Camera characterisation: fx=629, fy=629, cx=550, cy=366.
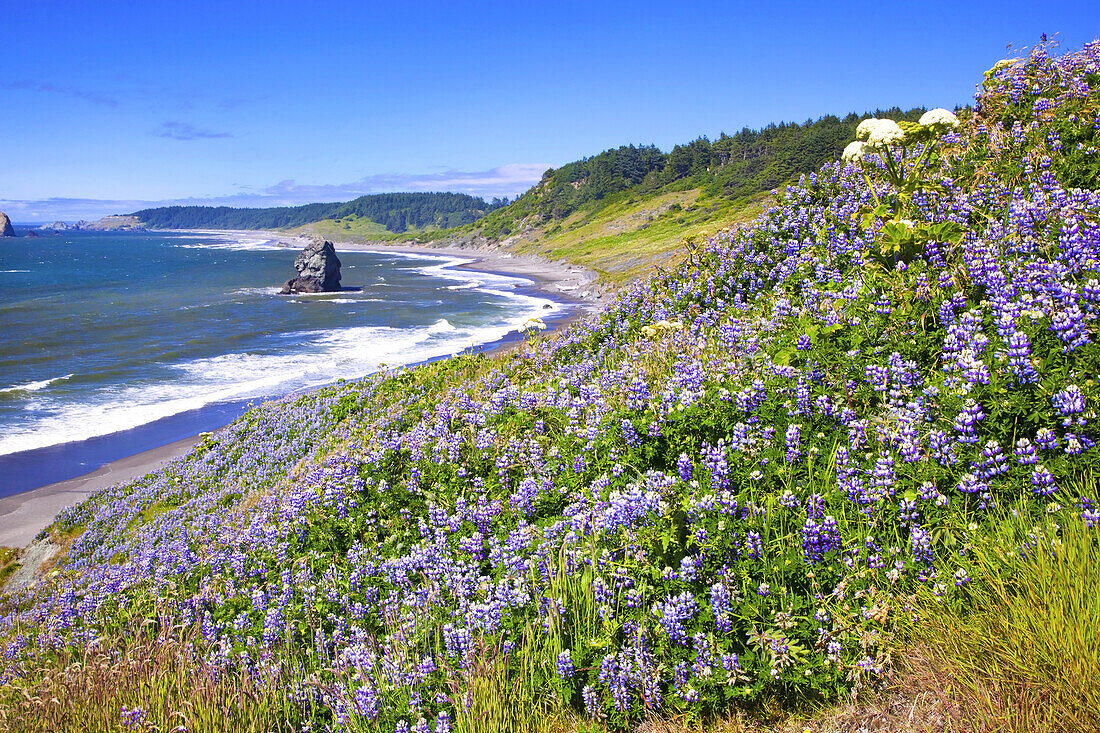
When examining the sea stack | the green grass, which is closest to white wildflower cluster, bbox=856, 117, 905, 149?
the green grass

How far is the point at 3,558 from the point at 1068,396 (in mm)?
19919

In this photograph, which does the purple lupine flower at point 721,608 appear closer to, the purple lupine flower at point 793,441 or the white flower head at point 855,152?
the purple lupine flower at point 793,441

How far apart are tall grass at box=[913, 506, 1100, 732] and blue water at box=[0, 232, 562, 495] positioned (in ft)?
41.2

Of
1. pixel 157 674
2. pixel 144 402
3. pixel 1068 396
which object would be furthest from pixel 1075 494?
pixel 144 402

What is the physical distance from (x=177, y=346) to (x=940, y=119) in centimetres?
4391

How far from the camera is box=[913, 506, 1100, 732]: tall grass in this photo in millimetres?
2391

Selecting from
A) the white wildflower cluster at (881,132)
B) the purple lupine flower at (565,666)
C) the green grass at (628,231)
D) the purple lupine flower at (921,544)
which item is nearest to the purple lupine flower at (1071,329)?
the purple lupine flower at (921,544)

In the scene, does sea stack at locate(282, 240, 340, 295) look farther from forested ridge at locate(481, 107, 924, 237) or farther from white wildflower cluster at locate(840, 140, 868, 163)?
white wildflower cluster at locate(840, 140, 868, 163)

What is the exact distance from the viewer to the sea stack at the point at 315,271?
73.4 metres

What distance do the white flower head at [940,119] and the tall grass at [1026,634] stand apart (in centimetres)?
526

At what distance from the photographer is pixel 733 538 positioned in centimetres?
334

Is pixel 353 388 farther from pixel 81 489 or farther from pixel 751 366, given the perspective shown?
pixel 81 489

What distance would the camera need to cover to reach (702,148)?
14262 centimetres

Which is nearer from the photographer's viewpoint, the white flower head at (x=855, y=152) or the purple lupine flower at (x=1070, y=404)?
the purple lupine flower at (x=1070, y=404)
